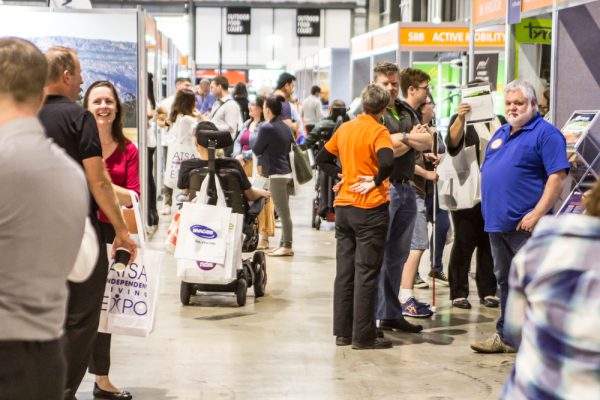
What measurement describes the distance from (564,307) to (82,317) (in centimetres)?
242

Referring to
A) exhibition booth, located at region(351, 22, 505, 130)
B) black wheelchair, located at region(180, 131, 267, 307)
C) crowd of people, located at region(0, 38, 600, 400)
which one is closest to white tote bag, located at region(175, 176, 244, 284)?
black wheelchair, located at region(180, 131, 267, 307)

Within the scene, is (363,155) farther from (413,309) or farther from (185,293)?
(185,293)

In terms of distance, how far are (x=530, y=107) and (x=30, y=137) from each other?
140 inches

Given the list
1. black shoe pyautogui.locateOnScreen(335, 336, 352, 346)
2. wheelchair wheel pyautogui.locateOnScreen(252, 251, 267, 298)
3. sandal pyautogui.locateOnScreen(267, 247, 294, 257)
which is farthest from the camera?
sandal pyautogui.locateOnScreen(267, 247, 294, 257)

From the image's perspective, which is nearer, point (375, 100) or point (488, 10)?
point (375, 100)

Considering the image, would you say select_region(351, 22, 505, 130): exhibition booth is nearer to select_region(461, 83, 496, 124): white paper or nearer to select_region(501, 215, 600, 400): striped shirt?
select_region(461, 83, 496, 124): white paper

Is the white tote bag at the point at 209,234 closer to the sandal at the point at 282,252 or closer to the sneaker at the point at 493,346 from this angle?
the sneaker at the point at 493,346

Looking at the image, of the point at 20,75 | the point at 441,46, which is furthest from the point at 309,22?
the point at 20,75

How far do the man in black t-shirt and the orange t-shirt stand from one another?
1804 millimetres

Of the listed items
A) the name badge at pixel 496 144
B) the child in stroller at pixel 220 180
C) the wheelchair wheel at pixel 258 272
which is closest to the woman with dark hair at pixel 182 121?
the wheelchair wheel at pixel 258 272

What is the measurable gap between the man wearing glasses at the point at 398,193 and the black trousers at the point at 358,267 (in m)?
0.34

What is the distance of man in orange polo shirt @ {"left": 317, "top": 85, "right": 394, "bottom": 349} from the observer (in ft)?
18.0

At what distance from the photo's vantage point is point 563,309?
1.88 m

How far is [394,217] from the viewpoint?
5.90 meters
